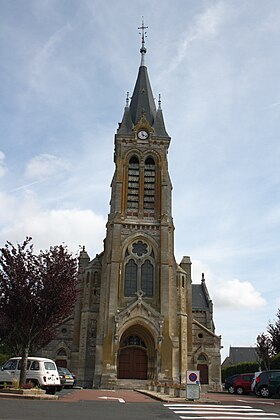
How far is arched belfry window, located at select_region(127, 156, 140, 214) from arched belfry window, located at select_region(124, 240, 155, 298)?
3748mm

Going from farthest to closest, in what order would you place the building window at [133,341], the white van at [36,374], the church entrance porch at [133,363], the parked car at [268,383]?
1. the building window at [133,341]
2. the church entrance porch at [133,363]
3. the parked car at [268,383]
4. the white van at [36,374]

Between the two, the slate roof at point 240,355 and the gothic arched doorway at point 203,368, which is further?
the slate roof at point 240,355

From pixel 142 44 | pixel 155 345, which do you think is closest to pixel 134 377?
pixel 155 345

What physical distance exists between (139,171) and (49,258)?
967 inches

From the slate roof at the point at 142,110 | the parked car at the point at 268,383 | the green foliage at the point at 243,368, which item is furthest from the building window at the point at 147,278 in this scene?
the green foliage at the point at 243,368

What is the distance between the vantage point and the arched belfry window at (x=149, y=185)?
4162cm

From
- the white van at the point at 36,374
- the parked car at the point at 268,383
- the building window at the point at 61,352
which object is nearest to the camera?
the white van at the point at 36,374

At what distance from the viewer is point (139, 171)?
141ft

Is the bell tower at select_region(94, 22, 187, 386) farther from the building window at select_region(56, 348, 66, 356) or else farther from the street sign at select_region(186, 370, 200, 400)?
the street sign at select_region(186, 370, 200, 400)

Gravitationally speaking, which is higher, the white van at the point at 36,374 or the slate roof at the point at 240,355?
the slate roof at the point at 240,355

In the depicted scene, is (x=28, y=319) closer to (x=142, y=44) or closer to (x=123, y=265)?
(x=123, y=265)

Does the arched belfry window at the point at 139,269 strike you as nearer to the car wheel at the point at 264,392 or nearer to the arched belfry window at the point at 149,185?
the arched belfry window at the point at 149,185

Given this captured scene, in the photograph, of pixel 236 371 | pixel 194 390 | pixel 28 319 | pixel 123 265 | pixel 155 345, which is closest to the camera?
pixel 194 390

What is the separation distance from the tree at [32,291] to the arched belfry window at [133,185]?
2247 centimetres
